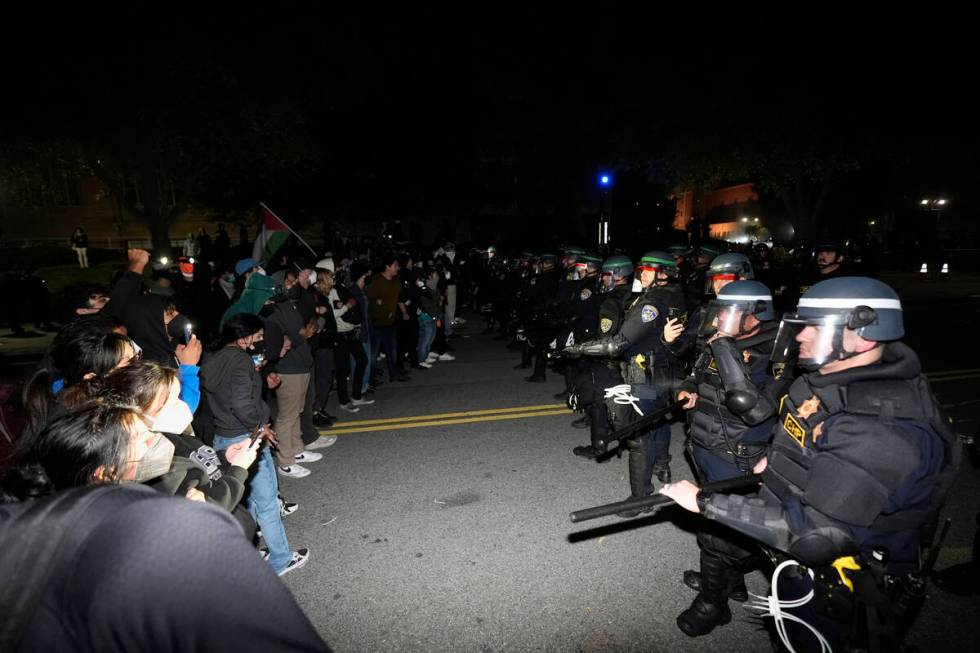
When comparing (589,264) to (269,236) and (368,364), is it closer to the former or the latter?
(368,364)

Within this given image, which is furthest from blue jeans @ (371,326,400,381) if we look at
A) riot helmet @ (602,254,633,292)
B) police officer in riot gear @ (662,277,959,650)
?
police officer in riot gear @ (662,277,959,650)

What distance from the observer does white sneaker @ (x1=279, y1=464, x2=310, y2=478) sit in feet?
17.2

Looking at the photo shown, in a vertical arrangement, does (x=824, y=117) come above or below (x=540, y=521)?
above

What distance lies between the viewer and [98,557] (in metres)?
0.96

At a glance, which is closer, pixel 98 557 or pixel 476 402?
pixel 98 557

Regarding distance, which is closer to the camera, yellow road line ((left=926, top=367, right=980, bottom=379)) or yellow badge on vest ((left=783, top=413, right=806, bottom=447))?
yellow badge on vest ((left=783, top=413, right=806, bottom=447))

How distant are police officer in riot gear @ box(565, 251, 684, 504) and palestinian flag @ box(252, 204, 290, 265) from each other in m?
6.28

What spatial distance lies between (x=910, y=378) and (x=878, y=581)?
81cm

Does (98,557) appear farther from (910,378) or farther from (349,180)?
(349,180)

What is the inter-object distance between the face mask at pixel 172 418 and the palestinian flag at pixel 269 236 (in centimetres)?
660

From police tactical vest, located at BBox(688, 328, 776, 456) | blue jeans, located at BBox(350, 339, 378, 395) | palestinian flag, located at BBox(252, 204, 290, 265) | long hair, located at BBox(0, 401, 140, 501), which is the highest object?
palestinian flag, located at BBox(252, 204, 290, 265)

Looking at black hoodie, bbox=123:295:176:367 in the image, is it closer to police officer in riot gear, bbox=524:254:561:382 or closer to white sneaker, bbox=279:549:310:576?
white sneaker, bbox=279:549:310:576

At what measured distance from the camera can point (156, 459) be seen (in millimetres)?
1772

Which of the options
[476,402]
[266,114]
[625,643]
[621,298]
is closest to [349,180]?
[266,114]
